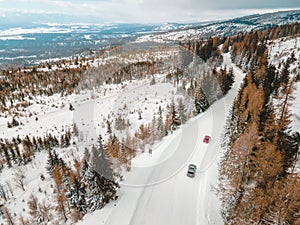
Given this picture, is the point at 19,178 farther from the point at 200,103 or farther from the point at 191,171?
the point at 200,103

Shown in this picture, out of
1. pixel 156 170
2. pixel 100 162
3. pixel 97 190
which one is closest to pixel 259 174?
pixel 156 170

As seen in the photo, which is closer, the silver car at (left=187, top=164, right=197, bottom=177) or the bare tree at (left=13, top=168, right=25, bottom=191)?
the silver car at (left=187, top=164, right=197, bottom=177)

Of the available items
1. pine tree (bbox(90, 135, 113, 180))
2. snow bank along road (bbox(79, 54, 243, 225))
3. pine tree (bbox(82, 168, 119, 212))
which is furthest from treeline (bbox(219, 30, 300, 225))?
pine tree (bbox(90, 135, 113, 180))

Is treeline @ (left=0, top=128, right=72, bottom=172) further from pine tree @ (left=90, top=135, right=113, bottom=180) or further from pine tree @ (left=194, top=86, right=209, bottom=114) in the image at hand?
pine tree @ (left=194, top=86, right=209, bottom=114)

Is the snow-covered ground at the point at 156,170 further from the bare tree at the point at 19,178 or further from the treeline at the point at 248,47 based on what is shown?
the treeline at the point at 248,47

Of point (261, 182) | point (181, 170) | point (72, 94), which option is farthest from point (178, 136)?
point (72, 94)

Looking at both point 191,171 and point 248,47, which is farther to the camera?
point 248,47
